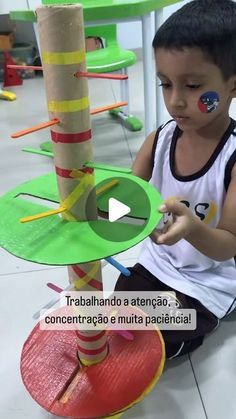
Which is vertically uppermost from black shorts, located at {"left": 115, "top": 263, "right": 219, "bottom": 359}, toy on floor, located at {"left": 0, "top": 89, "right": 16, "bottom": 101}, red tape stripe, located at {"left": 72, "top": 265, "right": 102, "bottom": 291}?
red tape stripe, located at {"left": 72, "top": 265, "right": 102, "bottom": 291}

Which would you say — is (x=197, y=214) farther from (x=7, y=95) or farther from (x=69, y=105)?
(x=7, y=95)

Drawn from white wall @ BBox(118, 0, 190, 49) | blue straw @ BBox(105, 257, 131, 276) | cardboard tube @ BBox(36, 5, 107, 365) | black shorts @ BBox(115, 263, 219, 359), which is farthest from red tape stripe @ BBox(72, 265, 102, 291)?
white wall @ BBox(118, 0, 190, 49)

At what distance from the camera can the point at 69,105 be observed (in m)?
0.53

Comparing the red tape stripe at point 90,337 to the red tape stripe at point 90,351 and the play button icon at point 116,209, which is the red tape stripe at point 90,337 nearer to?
the red tape stripe at point 90,351

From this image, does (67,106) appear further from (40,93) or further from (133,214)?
(40,93)

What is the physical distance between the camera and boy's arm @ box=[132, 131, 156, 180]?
0.85 metres

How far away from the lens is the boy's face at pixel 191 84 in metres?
0.63

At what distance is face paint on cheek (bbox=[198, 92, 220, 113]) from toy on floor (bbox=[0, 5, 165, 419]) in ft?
0.49

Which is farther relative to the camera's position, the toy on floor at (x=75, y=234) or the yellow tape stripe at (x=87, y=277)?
the yellow tape stripe at (x=87, y=277)

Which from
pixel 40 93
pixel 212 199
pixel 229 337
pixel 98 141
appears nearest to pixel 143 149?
pixel 212 199

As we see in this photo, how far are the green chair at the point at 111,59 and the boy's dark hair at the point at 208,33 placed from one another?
885 millimetres

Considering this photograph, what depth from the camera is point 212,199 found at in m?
0.78

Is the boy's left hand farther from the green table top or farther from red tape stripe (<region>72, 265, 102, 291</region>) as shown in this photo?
the green table top

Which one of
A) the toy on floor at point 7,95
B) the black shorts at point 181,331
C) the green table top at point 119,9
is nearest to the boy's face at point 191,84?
the black shorts at point 181,331
